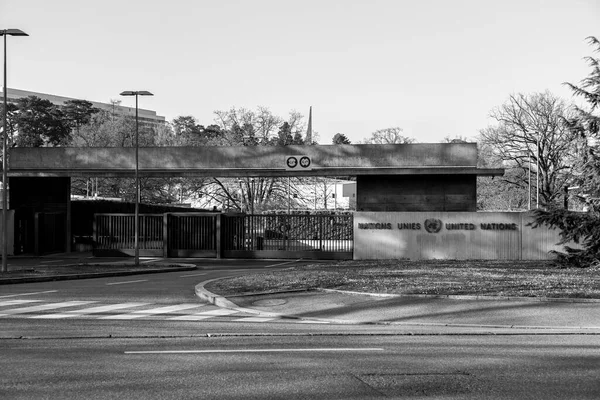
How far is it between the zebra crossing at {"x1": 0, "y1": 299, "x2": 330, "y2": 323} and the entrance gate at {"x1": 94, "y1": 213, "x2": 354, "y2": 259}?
66.8ft

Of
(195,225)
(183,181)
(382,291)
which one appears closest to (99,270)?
(195,225)

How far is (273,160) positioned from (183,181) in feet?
111

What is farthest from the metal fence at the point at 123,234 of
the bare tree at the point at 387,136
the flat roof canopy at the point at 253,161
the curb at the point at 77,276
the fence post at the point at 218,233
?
the bare tree at the point at 387,136

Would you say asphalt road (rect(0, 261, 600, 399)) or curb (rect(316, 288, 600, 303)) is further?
curb (rect(316, 288, 600, 303))

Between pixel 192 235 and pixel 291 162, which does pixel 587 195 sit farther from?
pixel 192 235

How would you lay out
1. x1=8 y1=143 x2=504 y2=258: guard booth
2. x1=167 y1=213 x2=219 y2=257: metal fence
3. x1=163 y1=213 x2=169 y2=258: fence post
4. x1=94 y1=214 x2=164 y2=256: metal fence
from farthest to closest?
x1=94 y1=214 x2=164 y2=256: metal fence, x1=163 y1=213 x2=169 y2=258: fence post, x1=167 y1=213 x2=219 y2=257: metal fence, x1=8 y1=143 x2=504 y2=258: guard booth

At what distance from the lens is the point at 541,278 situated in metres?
19.0

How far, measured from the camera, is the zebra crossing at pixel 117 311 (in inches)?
593

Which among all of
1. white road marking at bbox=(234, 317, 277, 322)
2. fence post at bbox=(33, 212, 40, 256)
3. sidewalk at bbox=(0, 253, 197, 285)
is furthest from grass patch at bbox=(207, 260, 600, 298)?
fence post at bbox=(33, 212, 40, 256)

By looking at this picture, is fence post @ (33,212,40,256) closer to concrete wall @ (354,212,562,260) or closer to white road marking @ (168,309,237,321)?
concrete wall @ (354,212,562,260)

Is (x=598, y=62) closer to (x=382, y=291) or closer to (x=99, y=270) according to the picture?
(x=382, y=291)

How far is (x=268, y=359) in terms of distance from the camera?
977 centimetres

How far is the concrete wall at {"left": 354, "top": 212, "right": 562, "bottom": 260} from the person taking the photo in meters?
34.3

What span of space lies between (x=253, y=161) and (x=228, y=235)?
422 centimetres
